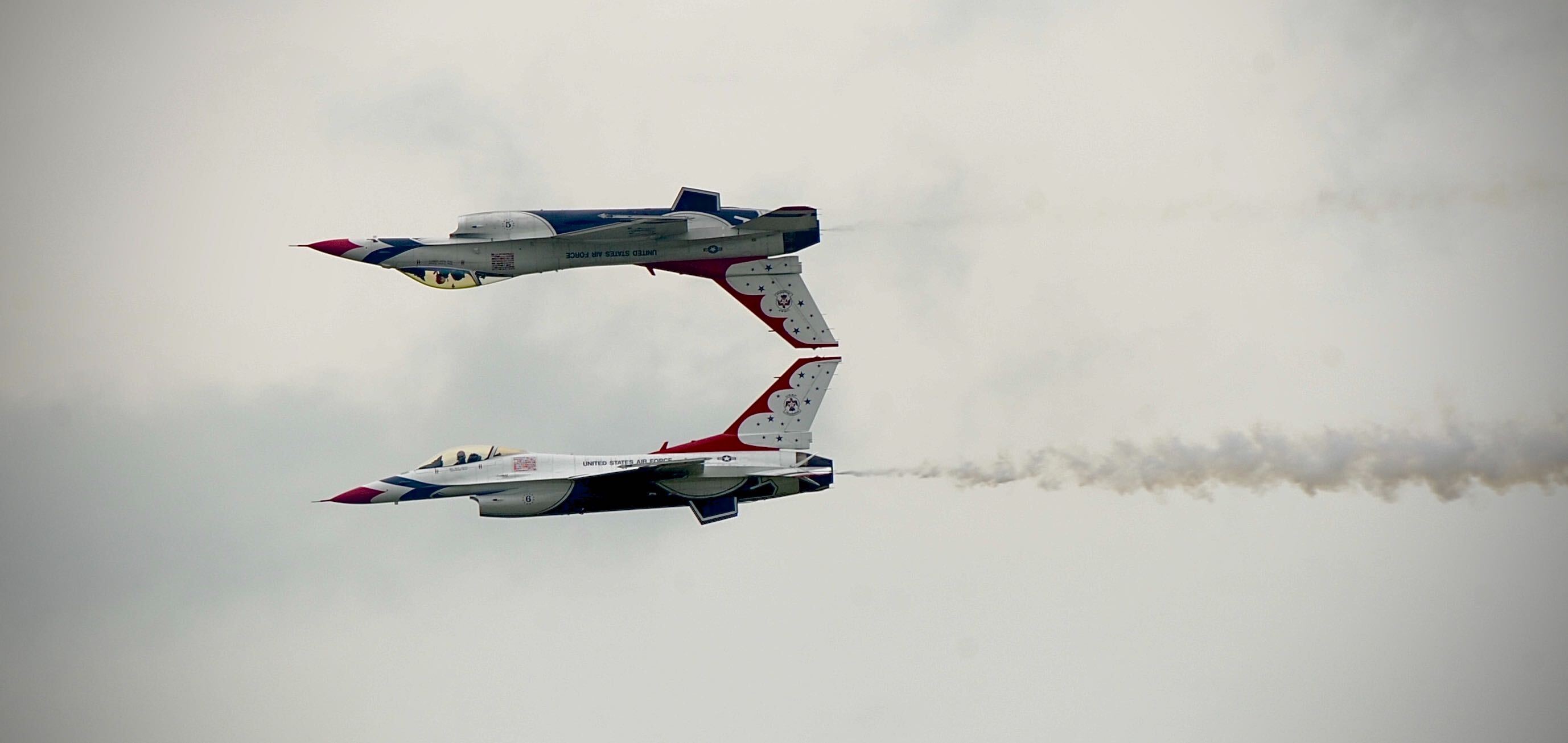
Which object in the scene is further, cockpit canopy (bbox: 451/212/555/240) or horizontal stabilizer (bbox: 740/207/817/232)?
horizontal stabilizer (bbox: 740/207/817/232)

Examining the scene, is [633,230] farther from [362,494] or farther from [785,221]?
[362,494]

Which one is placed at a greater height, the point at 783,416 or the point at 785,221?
the point at 785,221

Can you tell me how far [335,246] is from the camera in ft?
174

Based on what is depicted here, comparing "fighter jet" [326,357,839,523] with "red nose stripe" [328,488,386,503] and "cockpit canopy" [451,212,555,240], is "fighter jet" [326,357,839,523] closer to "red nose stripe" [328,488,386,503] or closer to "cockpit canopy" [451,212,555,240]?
"red nose stripe" [328,488,386,503]

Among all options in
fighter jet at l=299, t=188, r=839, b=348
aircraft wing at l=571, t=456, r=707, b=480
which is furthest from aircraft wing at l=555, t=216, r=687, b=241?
aircraft wing at l=571, t=456, r=707, b=480

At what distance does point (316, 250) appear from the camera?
53.2 metres

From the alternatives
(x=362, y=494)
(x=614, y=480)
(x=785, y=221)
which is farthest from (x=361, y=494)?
(x=785, y=221)

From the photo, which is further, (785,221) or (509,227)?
(785,221)

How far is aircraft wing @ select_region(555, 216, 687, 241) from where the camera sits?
171ft

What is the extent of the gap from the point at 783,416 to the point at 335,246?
41.1 feet

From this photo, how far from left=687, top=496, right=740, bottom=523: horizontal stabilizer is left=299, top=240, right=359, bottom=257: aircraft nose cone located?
1140 cm

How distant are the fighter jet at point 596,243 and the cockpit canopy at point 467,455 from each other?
14.8ft

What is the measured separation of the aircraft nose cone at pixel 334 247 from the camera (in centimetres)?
5312

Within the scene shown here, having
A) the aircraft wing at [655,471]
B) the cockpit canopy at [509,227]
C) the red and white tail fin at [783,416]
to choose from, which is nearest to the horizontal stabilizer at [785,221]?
the red and white tail fin at [783,416]
